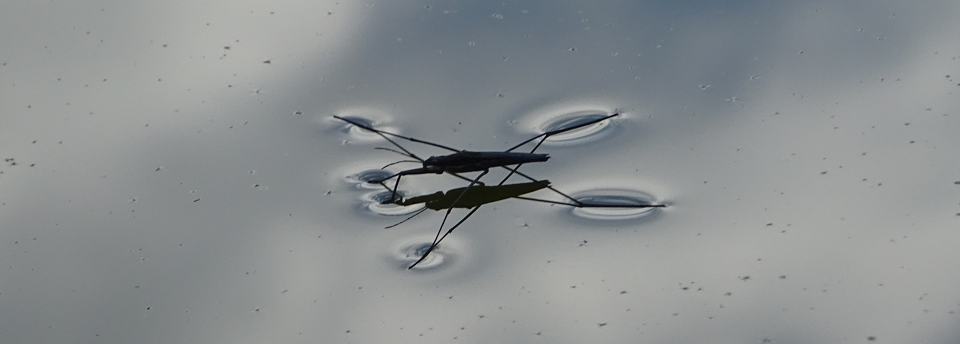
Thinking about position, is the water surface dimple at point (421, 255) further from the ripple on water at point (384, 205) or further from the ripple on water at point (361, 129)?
the ripple on water at point (361, 129)

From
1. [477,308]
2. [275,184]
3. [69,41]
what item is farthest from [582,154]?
[69,41]

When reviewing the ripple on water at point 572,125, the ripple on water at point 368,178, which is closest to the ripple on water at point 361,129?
the ripple on water at point 368,178

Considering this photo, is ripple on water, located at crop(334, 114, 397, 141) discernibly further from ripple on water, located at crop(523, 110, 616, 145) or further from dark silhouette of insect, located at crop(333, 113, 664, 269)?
ripple on water, located at crop(523, 110, 616, 145)

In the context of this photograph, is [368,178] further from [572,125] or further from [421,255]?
[572,125]

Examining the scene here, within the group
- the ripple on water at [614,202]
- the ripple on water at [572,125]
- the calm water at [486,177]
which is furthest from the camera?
the ripple on water at [572,125]

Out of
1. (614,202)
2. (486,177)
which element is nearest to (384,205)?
(486,177)

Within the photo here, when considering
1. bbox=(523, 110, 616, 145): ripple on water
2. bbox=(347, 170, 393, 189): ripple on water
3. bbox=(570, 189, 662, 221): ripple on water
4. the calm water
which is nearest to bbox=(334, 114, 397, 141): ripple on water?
the calm water

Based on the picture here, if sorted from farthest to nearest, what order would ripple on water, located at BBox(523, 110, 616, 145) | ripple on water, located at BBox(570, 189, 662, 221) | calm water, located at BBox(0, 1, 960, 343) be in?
ripple on water, located at BBox(523, 110, 616, 145) < ripple on water, located at BBox(570, 189, 662, 221) < calm water, located at BBox(0, 1, 960, 343)
